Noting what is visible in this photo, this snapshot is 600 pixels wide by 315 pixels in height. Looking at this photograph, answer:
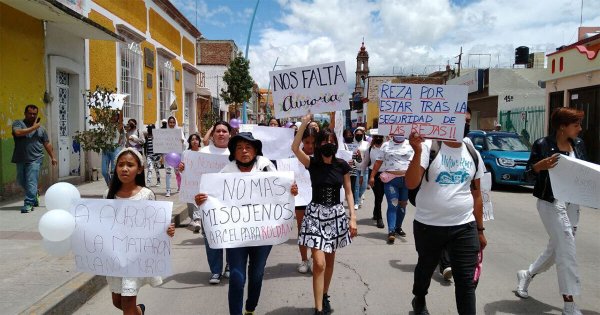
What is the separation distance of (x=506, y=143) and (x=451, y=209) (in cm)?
1259

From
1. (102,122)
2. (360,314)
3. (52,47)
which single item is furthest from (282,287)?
(52,47)

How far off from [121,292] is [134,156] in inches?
39.5

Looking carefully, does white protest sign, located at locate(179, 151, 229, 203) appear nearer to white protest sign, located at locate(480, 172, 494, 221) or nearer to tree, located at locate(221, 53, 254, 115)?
white protest sign, located at locate(480, 172, 494, 221)

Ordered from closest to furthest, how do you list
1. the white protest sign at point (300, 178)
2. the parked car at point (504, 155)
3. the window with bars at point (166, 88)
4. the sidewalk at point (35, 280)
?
the sidewalk at point (35, 280) < the white protest sign at point (300, 178) < the parked car at point (504, 155) < the window with bars at point (166, 88)

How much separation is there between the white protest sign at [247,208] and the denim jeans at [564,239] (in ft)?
7.71

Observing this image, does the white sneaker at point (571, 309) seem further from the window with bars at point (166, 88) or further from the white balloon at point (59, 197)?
the window with bars at point (166, 88)

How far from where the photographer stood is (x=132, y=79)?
1730 centimetres

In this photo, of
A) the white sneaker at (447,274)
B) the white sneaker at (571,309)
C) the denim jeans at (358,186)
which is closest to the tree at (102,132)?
the denim jeans at (358,186)

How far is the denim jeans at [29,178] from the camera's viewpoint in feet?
28.1

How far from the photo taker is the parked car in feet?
45.6

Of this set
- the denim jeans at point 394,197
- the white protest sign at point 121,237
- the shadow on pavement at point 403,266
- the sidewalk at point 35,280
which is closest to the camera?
the white protest sign at point 121,237

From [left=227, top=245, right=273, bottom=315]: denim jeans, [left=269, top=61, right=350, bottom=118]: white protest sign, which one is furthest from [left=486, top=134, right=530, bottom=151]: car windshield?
[left=227, top=245, right=273, bottom=315]: denim jeans

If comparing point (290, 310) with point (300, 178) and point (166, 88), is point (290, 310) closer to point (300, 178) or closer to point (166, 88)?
point (300, 178)

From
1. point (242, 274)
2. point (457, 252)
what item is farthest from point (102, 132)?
point (457, 252)
